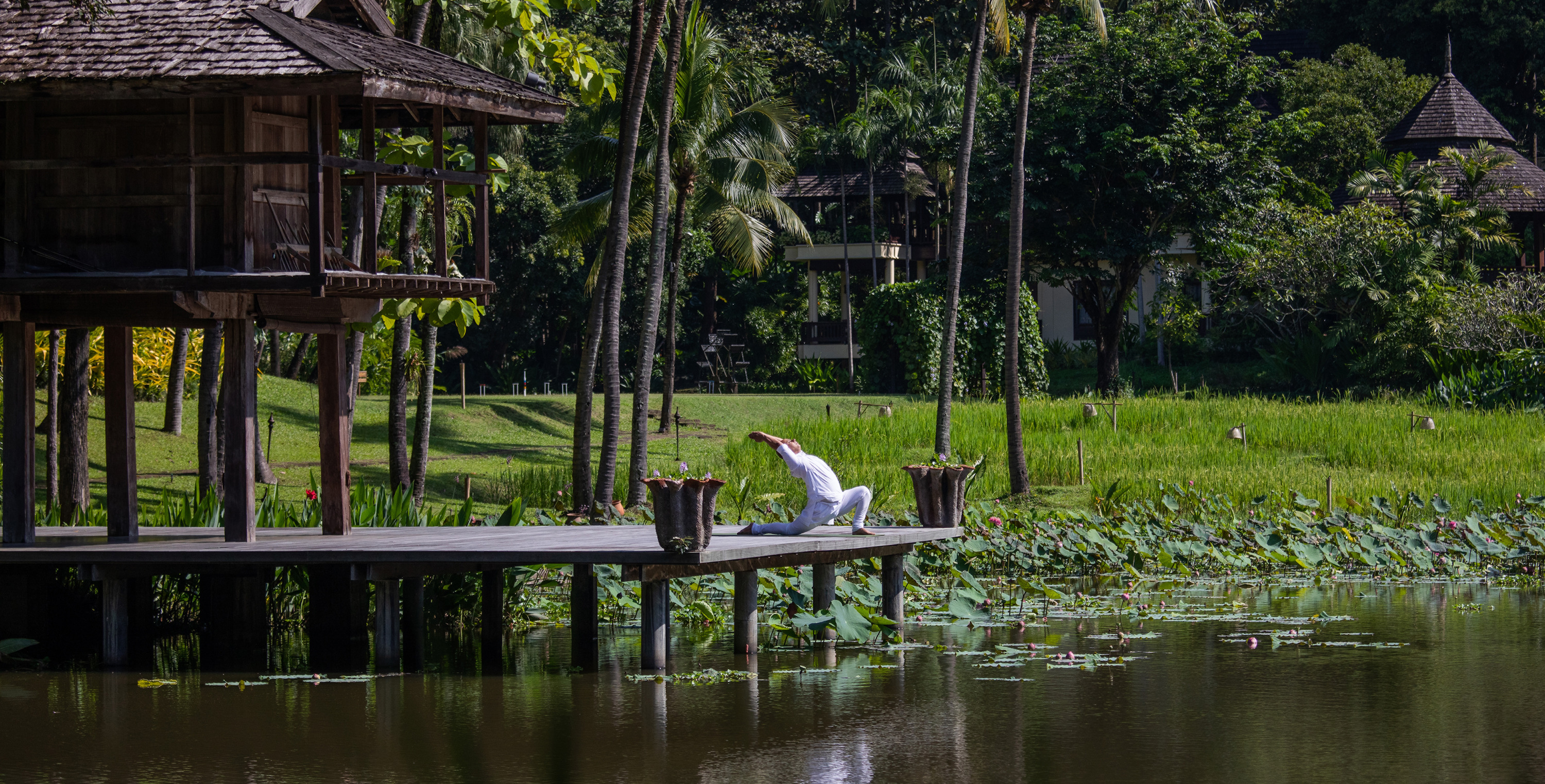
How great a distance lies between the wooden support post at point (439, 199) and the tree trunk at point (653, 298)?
28.1 feet

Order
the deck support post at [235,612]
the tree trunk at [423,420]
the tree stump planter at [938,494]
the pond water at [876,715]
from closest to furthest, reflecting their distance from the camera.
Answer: the pond water at [876,715] → the deck support post at [235,612] → the tree stump planter at [938,494] → the tree trunk at [423,420]

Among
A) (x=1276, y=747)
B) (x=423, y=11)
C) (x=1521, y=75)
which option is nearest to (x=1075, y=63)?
(x=1521, y=75)

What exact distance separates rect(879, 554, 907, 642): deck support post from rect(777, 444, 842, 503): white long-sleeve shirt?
4.92ft

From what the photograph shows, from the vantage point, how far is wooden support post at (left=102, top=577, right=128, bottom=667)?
14.8 metres

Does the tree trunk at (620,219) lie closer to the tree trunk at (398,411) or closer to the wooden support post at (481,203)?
the tree trunk at (398,411)

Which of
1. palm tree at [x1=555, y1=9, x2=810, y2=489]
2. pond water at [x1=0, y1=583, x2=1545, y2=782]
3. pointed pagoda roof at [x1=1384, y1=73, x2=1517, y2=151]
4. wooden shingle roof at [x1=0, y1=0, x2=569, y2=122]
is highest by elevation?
pointed pagoda roof at [x1=1384, y1=73, x2=1517, y2=151]

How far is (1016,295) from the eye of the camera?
29016mm

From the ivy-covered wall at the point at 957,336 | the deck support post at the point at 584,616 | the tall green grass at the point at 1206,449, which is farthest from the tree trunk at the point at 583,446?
the ivy-covered wall at the point at 957,336

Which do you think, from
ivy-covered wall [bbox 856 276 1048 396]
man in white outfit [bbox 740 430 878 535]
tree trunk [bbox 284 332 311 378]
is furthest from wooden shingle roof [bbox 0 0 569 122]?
ivy-covered wall [bbox 856 276 1048 396]

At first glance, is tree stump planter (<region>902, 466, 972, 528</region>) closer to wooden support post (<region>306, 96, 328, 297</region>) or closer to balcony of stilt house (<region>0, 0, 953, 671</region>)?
balcony of stilt house (<region>0, 0, 953, 671</region>)

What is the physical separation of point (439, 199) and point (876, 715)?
252 inches

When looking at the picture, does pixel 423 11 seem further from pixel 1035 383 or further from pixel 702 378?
pixel 702 378

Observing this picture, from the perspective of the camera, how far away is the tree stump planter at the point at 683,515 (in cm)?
1325

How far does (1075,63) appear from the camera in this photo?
4331cm
